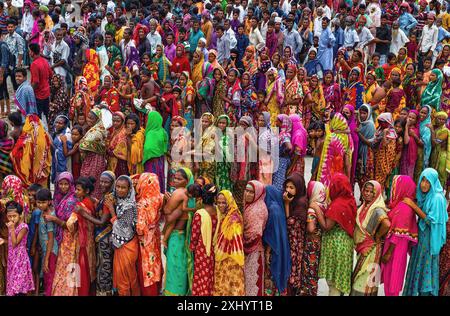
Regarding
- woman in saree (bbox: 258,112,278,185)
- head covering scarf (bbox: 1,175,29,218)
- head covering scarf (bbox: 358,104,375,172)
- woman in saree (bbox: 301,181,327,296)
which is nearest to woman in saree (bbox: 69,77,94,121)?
woman in saree (bbox: 258,112,278,185)

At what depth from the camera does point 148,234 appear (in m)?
6.16

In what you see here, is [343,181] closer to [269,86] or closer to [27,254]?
[27,254]

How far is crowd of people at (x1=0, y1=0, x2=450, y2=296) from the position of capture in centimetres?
611

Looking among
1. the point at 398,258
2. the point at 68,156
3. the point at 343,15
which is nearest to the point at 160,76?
the point at 68,156

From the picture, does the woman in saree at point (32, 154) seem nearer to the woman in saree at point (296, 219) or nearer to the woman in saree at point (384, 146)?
the woman in saree at point (296, 219)

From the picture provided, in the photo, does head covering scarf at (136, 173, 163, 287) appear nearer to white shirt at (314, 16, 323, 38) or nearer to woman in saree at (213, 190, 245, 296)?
woman in saree at (213, 190, 245, 296)

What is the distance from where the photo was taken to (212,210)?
6.13m

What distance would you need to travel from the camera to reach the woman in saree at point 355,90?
10453mm

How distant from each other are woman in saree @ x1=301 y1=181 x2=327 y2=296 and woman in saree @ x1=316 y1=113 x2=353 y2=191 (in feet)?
6.16

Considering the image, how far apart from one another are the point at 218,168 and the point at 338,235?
7.56 ft

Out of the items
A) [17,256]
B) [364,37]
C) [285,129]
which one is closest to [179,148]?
[285,129]

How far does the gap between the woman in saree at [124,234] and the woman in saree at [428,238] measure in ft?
A: 7.76

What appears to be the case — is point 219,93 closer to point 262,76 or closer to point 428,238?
point 262,76

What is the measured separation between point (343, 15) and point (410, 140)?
6.82 m
